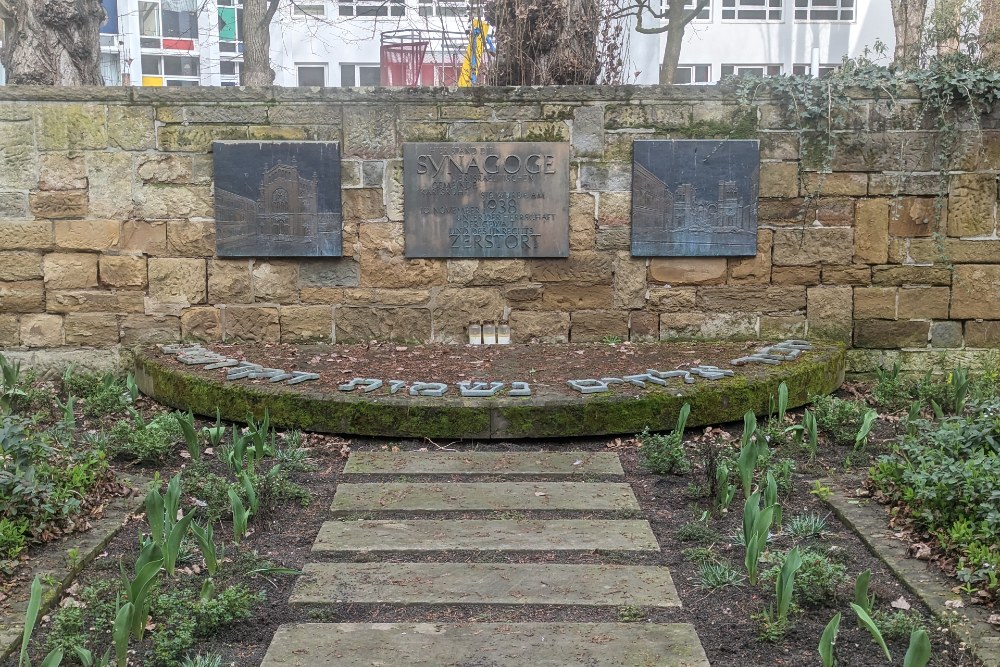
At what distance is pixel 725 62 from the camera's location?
21438 mm

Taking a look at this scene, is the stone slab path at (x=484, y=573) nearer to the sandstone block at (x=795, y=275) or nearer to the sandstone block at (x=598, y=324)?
the sandstone block at (x=598, y=324)

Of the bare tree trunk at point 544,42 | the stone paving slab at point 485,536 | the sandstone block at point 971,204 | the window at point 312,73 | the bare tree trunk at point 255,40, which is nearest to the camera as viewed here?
the stone paving slab at point 485,536

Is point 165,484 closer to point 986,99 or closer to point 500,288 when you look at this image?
point 500,288

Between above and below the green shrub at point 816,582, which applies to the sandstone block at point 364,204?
above

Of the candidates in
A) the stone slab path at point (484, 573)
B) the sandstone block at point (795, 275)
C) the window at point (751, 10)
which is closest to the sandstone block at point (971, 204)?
the sandstone block at point (795, 275)

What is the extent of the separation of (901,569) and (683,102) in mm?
3728

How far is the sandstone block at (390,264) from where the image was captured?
6301mm

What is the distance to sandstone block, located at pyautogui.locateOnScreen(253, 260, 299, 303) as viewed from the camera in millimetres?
6332

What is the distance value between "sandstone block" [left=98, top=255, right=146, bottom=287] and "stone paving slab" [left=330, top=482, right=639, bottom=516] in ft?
9.26

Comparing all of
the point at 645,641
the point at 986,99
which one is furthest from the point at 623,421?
the point at 986,99

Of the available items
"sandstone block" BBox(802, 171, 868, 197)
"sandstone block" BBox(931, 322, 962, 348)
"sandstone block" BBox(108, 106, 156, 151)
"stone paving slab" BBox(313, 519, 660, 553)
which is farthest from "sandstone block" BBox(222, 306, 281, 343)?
"sandstone block" BBox(931, 322, 962, 348)

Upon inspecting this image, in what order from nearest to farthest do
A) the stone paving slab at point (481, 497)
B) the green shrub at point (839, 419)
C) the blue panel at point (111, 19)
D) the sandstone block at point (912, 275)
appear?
the stone paving slab at point (481, 497) < the green shrub at point (839, 419) < the sandstone block at point (912, 275) < the blue panel at point (111, 19)

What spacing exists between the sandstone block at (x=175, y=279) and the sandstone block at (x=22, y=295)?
2.39ft

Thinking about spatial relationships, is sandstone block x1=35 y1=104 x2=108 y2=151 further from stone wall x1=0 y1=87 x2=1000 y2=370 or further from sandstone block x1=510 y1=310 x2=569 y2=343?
sandstone block x1=510 y1=310 x2=569 y2=343
